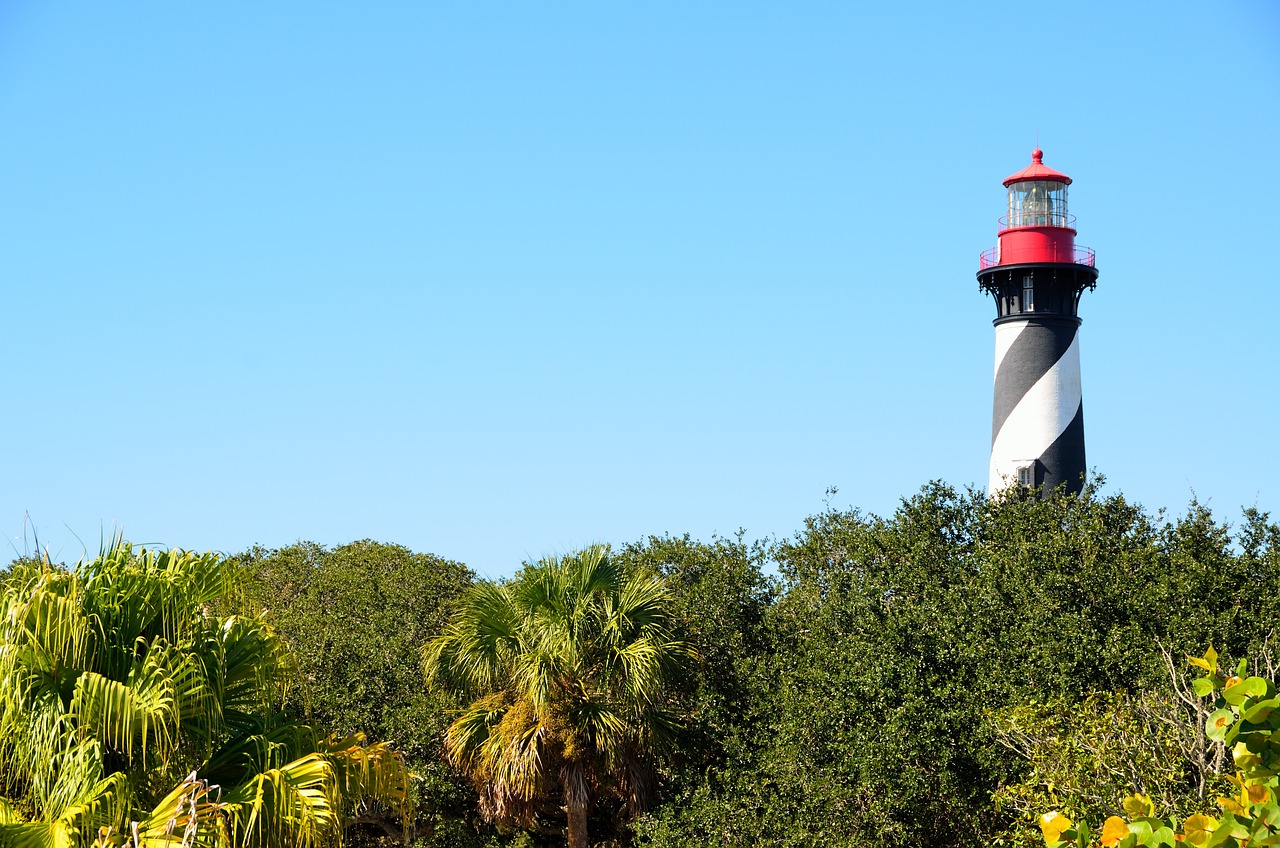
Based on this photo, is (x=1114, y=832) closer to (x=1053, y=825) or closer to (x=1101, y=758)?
(x=1053, y=825)

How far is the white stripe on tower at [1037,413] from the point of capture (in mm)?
31125

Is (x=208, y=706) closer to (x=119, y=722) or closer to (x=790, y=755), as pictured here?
(x=119, y=722)

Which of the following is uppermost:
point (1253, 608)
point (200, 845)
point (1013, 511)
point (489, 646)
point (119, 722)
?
point (1013, 511)

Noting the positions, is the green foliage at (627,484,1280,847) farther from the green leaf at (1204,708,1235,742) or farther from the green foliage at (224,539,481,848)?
the green leaf at (1204,708,1235,742)

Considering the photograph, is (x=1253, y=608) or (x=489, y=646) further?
(x=1253, y=608)

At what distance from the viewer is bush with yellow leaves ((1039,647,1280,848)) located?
534 centimetres

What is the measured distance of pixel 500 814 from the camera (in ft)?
51.7

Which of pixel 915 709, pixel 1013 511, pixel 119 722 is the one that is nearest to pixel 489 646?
pixel 915 709

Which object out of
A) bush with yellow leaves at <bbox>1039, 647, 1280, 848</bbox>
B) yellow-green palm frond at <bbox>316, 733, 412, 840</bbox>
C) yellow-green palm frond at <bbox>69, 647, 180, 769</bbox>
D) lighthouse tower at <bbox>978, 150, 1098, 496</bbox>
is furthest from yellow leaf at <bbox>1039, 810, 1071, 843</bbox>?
lighthouse tower at <bbox>978, 150, 1098, 496</bbox>

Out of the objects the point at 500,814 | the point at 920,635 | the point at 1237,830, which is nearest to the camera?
the point at 1237,830

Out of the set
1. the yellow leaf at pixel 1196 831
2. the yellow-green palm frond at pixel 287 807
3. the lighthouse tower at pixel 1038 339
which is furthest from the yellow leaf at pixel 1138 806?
the lighthouse tower at pixel 1038 339

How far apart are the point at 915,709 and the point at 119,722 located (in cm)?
1017

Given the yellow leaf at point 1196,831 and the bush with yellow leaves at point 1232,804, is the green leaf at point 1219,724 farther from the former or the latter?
the yellow leaf at point 1196,831

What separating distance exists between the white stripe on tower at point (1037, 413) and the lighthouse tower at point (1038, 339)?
0.02 m
